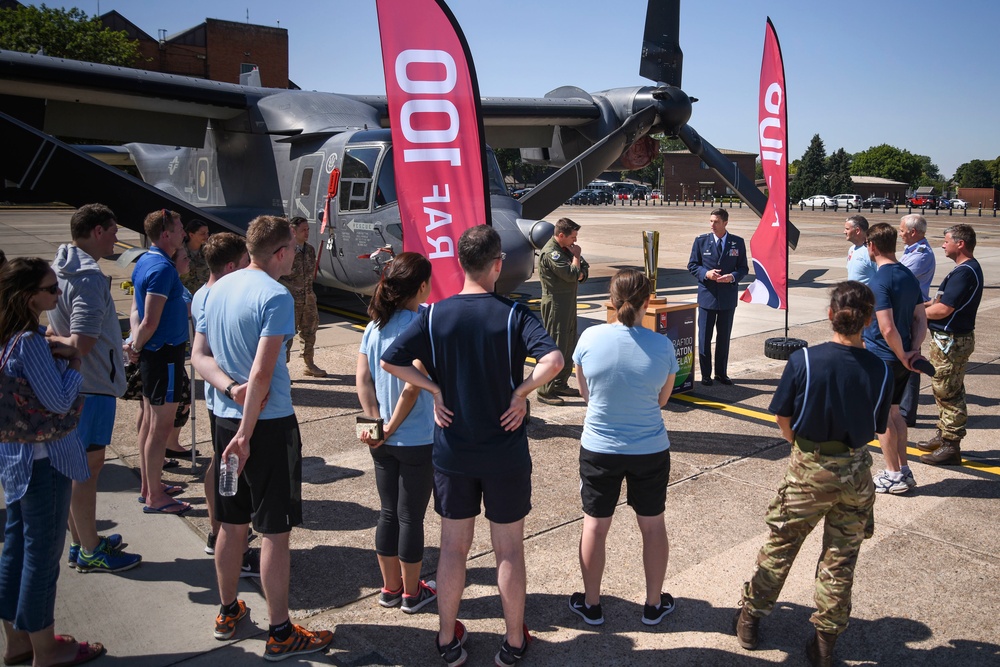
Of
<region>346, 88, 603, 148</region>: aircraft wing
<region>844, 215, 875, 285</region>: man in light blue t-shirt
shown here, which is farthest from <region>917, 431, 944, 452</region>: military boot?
<region>346, 88, 603, 148</region>: aircraft wing

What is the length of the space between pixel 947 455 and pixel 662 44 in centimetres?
1160

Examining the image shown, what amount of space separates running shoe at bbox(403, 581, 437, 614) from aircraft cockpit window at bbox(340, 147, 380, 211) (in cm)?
741

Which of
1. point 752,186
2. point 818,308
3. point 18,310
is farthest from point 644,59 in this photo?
point 18,310

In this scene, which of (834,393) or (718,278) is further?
(718,278)

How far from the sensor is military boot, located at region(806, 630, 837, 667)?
3344 millimetres

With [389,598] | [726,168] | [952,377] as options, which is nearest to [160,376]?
[389,598]

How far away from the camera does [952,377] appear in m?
5.84

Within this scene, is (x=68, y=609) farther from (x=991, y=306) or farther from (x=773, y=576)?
(x=991, y=306)

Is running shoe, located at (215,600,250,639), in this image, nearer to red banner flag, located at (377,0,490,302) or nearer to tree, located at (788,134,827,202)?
red banner flag, located at (377,0,490,302)

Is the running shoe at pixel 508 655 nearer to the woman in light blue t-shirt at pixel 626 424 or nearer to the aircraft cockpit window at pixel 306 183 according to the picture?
the woman in light blue t-shirt at pixel 626 424

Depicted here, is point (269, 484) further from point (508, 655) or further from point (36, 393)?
point (508, 655)

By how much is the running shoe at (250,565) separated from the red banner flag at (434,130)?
1.94 metres

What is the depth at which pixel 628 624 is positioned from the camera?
3.79 meters

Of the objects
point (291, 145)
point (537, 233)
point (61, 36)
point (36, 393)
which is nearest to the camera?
point (36, 393)
